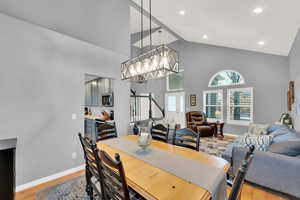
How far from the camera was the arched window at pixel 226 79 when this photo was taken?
5.74m

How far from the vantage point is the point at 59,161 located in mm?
2707

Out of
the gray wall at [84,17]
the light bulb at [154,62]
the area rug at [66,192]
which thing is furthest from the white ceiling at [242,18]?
the area rug at [66,192]

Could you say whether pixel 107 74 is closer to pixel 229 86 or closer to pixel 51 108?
pixel 51 108

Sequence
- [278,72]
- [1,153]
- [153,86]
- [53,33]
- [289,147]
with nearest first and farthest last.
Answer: [1,153]
[289,147]
[53,33]
[278,72]
[153,86]

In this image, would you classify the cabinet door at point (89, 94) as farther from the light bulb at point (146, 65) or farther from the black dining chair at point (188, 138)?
the black dining chair at point (188, 138)

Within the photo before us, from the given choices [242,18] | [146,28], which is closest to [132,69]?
[242,18]

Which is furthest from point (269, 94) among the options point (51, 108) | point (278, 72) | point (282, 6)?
point (51, 108)

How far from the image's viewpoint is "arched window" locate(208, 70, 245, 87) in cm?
574

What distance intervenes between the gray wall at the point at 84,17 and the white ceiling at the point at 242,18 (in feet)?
3.46

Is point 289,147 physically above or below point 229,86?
below

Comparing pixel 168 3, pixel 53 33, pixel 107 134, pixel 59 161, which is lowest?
pixel 59 161

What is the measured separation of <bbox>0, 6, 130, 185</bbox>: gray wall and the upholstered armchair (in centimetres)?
410

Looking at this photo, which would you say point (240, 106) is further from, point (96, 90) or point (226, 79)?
point (96, 90)

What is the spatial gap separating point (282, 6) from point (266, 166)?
2655 millimetres
